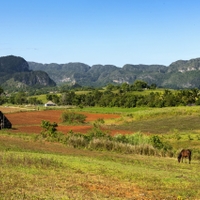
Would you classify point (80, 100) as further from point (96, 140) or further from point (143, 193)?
point (143, 193)

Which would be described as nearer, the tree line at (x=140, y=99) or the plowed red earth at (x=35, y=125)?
the plowed red earth at (x=35, y=125)

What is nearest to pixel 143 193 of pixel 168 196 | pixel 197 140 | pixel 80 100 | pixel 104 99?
pixel 168 196

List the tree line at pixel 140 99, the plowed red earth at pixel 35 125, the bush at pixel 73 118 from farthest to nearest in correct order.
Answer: the tree line at pixel 140 99 → the bush at pixel 73 118 → the plowed red earth at pixel 35 125

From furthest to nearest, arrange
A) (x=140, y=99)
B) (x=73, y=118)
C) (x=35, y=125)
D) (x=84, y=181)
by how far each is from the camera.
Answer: (x=140, y=99)
(x=73, y=118)
(x=35, y=125)
(x=84, y=181)

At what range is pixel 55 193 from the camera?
12695mm

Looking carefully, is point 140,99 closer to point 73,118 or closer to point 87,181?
point 73,118

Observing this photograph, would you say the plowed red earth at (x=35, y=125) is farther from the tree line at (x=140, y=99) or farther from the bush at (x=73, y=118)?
the tree line at (x=140, y=99)

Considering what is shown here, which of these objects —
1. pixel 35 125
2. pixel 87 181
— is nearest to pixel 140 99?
pixel 35 125

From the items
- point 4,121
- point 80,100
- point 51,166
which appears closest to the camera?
point 51,166

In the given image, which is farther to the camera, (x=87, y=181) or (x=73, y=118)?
(x=73, y=118)

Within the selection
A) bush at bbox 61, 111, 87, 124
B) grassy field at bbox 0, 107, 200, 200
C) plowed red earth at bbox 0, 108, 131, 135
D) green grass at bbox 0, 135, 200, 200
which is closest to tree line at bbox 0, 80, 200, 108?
plowed red earth at bbox 0, 108, 131, 135

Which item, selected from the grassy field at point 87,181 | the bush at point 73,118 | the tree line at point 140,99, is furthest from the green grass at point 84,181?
the tree line at point 140,99

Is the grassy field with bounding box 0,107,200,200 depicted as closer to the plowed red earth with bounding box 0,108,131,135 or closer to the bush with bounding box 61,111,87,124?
the plowed red earth with bounding box 0,108,131,135

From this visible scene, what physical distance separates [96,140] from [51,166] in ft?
38.7
